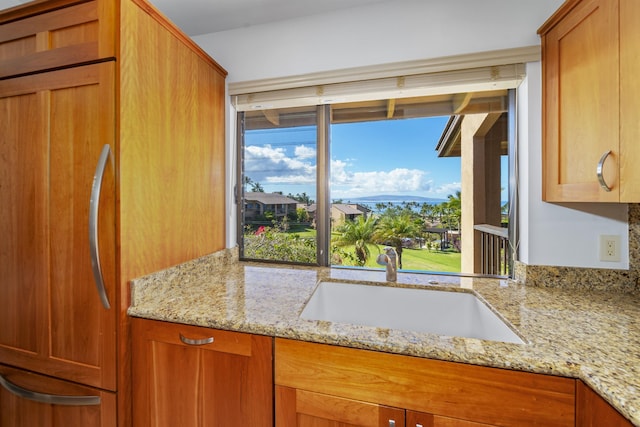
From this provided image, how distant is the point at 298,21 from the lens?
166cm

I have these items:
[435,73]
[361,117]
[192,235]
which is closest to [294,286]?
[192,235]

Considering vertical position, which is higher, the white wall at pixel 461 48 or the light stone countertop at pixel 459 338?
the white wall at pixel 461 48

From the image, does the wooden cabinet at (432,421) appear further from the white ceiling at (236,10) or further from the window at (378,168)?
the white ceiling at (236,10)

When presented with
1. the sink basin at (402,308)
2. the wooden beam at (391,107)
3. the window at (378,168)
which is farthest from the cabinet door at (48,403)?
the wooden beam at (391,107)

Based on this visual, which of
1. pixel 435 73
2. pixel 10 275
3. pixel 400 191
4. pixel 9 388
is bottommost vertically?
pixel 9 388

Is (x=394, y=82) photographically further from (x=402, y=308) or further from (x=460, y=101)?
(x=402, y=308)

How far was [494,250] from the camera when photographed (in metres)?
1.71

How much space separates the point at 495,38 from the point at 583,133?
2.26 feet

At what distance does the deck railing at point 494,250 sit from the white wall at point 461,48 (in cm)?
16

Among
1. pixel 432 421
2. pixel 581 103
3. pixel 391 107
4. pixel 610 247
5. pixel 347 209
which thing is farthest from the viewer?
pixel 347 209

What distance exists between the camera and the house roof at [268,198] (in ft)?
6.05

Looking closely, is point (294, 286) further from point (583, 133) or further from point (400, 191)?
point (583, 133)

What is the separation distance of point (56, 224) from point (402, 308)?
1.59 meters

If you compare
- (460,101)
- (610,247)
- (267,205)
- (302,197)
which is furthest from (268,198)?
(610,247)
